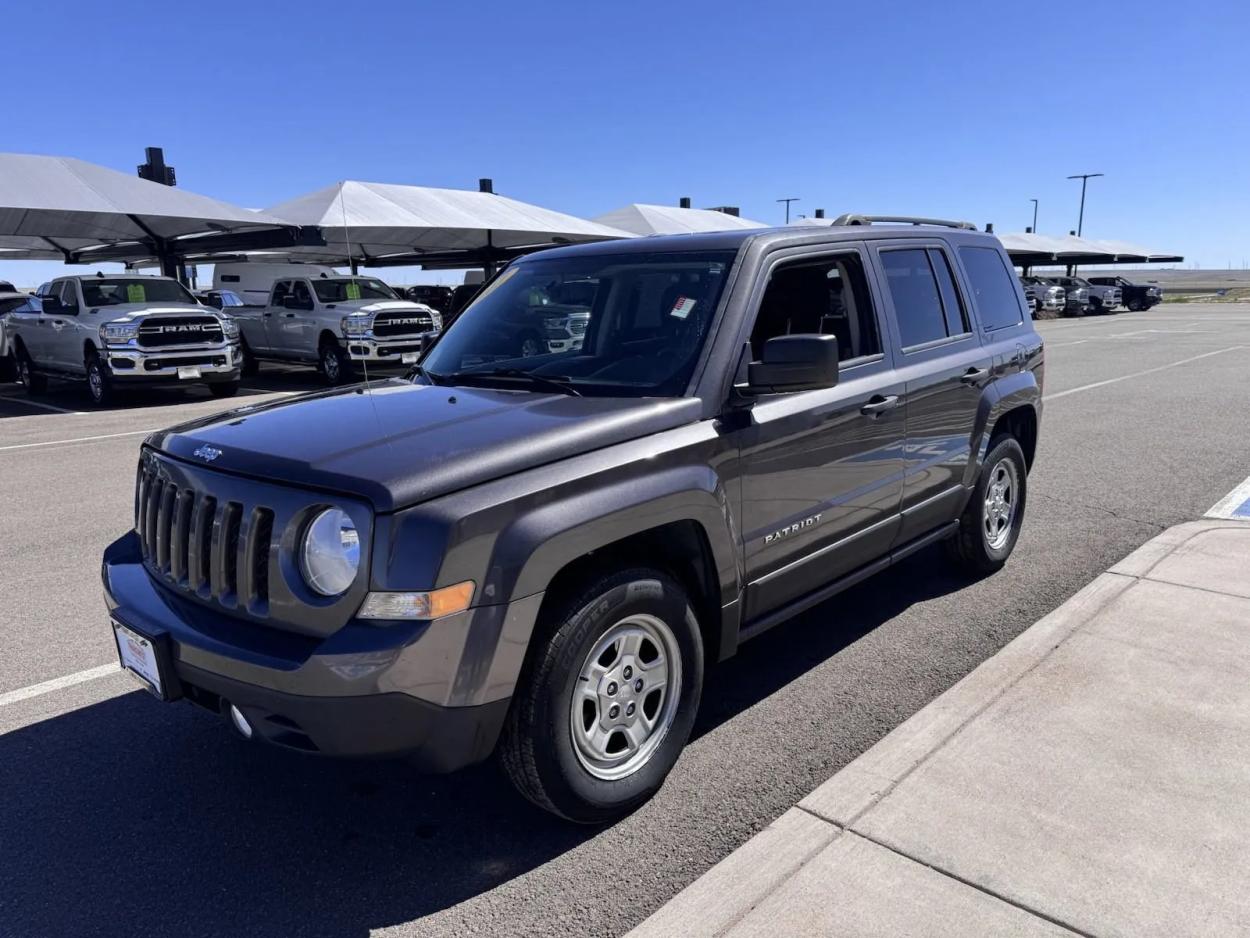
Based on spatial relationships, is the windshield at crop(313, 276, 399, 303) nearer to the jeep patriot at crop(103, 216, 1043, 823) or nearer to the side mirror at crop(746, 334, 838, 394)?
the jeep patriot at crop(103, 216, 1043, 823)

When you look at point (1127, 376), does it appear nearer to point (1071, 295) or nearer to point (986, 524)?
point (986, 524)

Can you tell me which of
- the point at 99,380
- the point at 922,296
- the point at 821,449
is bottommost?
the point at 99,380

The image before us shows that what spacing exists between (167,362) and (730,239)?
13.1m

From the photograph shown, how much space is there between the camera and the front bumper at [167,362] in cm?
1429

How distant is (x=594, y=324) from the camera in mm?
3955

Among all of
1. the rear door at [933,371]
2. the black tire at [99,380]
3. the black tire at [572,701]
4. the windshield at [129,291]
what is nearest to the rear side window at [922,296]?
the rear door at [933,371]

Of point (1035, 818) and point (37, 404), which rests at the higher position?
point (1035, 818)

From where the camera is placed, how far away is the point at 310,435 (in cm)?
299

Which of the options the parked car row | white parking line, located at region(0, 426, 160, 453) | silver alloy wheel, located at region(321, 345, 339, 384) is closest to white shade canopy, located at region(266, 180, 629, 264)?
silver alloy wheel, located at region(321, 345, 339, 384)

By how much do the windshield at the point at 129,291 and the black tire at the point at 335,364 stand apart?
2704 mm

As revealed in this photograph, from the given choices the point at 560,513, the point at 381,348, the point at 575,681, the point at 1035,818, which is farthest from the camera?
the point at 381,348

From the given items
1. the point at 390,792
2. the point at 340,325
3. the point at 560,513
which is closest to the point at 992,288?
the point at 560,513

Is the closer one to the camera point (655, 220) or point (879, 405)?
point (879, 405)

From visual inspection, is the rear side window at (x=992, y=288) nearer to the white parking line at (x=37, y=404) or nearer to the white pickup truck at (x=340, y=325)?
the white pickup truck at (x=340, y=325)
